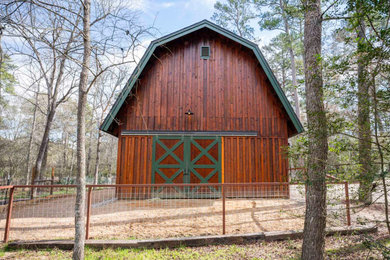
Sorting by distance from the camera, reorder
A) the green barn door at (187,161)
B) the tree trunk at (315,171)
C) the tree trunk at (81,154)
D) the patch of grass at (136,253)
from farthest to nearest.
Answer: the green barn door at (187,161) < the patch of grass at (136,253) < the tree trunk at (315,171) < the tree trunk at (81,154)

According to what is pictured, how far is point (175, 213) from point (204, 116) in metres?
3.94

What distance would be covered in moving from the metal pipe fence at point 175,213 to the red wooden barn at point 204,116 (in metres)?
0.57

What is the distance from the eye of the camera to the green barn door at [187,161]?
8062 millimetres

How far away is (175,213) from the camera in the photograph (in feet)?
20.0

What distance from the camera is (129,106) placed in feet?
28.2

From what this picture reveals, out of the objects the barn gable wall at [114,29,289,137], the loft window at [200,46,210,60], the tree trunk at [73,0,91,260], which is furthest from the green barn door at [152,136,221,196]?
the tree trunk at [73,0,91,260]

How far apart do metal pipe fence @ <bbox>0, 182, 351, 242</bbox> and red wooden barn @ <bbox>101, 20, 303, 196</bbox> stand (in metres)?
0.57

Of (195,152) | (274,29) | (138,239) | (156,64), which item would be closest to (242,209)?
(195,152)

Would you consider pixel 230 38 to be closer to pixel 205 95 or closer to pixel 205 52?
pixel 205 52

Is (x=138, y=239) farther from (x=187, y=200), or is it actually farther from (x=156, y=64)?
(x=156, y=64)

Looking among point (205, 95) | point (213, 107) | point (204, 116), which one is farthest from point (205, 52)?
point (204, 116)

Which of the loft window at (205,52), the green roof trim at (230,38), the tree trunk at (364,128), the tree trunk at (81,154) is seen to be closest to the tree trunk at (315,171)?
the tree trunk at (364,128)

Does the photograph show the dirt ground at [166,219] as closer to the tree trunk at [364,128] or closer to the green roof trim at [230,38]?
the tree trunk at [364,128]

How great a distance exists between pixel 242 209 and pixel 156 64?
20.9 feet
